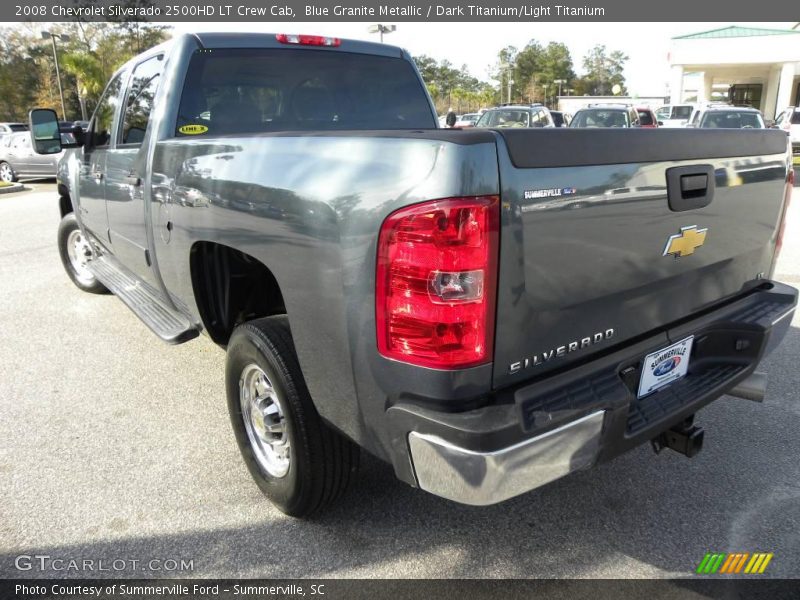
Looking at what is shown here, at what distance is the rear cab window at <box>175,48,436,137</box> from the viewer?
3359mm

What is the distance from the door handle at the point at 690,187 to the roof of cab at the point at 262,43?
250cm

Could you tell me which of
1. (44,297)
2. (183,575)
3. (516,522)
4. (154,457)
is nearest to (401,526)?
(516,522)

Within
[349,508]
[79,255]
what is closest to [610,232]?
[349,508]

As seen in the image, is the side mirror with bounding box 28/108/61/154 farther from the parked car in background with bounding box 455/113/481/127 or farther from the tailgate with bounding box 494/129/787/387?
the parked car in background with bounding box 455/113/481/127

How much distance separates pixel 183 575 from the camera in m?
2.31

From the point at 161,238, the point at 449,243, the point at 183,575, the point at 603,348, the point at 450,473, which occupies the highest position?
the point at 449,243

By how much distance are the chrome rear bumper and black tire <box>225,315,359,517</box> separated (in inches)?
23.4

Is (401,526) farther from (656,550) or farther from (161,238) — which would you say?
(161,238)

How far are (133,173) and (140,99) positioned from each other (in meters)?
0.65

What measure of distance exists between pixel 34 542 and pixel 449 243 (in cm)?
220

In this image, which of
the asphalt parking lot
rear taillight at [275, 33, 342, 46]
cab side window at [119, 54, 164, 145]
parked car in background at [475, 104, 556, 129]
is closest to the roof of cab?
rear taillight at [275, 33, 342, 46]

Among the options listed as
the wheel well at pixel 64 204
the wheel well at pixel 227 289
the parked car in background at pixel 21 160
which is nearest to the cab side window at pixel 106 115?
the wheel well at pixel 64 204

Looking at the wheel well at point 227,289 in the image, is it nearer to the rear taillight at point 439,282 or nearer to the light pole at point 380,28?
the rear taillight at point 439,282

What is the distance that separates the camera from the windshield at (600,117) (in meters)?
16.1
